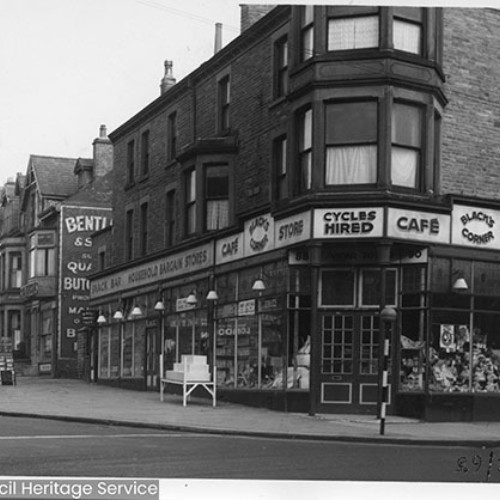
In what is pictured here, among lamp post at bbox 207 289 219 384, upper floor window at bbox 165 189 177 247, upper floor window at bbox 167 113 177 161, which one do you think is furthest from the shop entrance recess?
upper floor window at bbox 167 113 177 161

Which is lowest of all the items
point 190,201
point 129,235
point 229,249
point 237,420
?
point 237,420

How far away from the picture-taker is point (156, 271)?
20.8 meters

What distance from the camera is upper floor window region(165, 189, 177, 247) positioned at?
20156 millimetres

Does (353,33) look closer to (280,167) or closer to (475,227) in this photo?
(280,167)

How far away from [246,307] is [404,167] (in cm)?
378

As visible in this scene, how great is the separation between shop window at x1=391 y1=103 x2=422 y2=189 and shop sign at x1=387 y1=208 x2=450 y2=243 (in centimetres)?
45

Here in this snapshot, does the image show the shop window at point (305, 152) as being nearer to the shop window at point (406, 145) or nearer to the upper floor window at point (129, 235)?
the shop window at point (406, 145)

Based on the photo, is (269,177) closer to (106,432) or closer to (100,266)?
(106,432)

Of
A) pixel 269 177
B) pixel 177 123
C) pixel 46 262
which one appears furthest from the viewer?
pixel 46 262

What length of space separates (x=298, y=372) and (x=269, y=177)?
3254 millimetres

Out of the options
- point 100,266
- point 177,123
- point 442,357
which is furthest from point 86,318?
point 442,357

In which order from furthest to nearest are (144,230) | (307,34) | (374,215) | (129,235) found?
(129,235), (144,230), (307,34), (374,215)

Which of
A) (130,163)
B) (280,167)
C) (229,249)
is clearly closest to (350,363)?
(280,167)

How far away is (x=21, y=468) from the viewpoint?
8.23m
